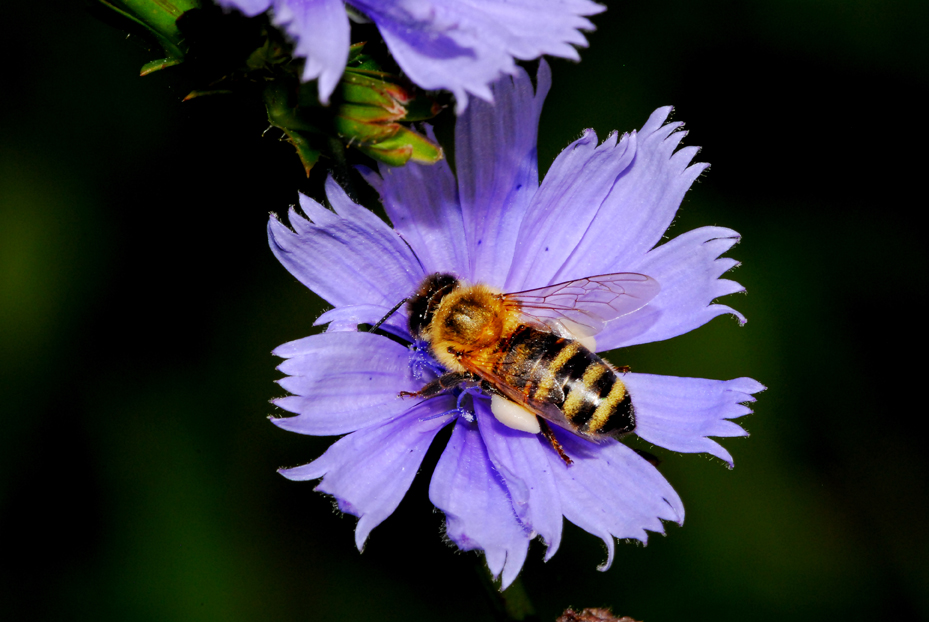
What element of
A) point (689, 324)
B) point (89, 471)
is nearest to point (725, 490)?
point (689, 324)

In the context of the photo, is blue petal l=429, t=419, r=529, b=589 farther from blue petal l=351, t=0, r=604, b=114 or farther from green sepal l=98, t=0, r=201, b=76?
green sepal l=98, t=0, r=201, b=76

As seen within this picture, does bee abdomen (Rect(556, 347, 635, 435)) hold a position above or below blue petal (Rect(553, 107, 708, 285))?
below

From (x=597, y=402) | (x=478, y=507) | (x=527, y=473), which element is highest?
(x=597, y=402)

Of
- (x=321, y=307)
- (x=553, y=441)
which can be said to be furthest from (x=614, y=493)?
(x=321, y=307)

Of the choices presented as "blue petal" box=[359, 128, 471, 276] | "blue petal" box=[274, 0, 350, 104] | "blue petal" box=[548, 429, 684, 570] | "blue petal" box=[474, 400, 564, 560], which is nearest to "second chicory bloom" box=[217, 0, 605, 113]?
"blue petal" box=[274, 0, 350, 104]

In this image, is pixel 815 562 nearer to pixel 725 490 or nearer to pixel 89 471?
pixel 725 490

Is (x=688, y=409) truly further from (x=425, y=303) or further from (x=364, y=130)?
(x=364, y=130)

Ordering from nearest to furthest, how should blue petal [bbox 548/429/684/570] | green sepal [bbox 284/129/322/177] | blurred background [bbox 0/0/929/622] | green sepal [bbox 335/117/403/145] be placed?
green sepal [bbox 335/117/403/145], green sepal [bbox 284/129/322/177], blue petal [bbox 548/429/684/570], blurred background [bbox 0/0/929/622]
